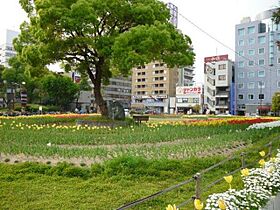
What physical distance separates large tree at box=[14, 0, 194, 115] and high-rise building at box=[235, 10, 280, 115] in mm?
44035

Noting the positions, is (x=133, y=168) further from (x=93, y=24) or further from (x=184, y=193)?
(x=93, y=24)

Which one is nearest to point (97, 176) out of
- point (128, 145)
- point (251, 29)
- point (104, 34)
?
point (128, 145)

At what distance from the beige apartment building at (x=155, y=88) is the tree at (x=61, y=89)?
2726cm

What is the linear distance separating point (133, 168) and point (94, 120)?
1232 centimetres

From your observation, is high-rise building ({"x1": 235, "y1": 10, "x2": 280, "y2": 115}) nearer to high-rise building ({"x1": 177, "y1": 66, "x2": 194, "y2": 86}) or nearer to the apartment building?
high-rise building ({"x1": 177, "y1": 66, "x2": 194, "y2": 86})

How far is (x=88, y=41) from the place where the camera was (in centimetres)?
1788

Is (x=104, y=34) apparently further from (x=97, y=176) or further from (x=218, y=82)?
(x=218, y=82)

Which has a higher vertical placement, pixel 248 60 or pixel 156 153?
pixel 248 60

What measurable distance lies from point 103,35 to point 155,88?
65861 mm

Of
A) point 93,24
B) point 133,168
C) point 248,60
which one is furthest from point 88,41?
point 248,60

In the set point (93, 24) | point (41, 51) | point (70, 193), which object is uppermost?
point (93, 24)

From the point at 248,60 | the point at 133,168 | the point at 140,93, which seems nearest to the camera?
the point at 133,168

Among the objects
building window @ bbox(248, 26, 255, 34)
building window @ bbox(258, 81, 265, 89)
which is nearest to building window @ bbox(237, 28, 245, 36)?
building window @ bbox(248, 26, 255, 34)

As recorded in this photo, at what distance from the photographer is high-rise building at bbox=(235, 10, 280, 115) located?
5869cm
